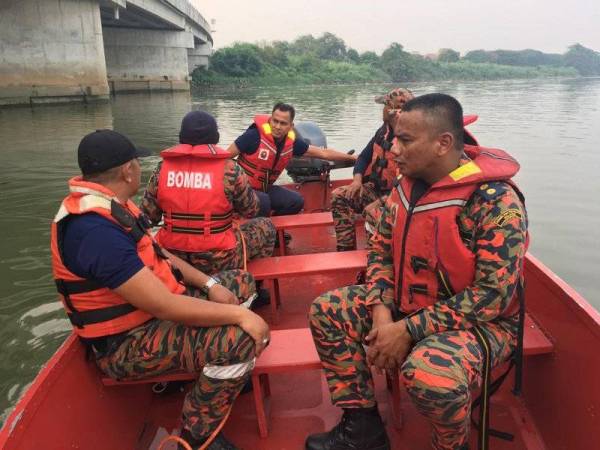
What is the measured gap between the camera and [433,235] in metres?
1.83

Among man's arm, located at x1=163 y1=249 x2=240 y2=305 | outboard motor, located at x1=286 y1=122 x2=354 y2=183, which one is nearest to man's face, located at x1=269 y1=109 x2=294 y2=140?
outboard motor, located at x1=286 y1=122 x2=354 y2=183

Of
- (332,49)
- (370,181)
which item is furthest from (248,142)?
(332,49)

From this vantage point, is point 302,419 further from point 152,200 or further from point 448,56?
point 448,56

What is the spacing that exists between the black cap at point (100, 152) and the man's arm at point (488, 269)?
4.32ft

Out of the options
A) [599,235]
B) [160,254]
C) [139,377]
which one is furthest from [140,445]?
[599,235]

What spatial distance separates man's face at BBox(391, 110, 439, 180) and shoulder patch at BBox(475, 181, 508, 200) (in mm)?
203

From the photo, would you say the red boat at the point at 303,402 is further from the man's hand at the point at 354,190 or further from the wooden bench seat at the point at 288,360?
the man's hand at the point at 354,190

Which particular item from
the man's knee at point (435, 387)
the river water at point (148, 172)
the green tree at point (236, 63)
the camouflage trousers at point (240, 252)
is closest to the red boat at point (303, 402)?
the man's knee at point (435, 387)

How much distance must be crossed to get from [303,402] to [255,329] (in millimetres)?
688

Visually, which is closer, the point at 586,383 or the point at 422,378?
the point at 422,378

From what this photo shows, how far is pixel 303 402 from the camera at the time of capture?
2.40 metres

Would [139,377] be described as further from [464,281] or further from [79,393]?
[464,281]

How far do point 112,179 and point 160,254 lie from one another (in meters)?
0.39

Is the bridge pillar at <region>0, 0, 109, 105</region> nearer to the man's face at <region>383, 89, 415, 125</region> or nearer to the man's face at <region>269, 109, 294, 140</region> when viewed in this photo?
the man's face at <region>269, 109, 294, 140</region>
